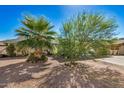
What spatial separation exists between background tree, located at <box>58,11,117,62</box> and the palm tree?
1.91 metres

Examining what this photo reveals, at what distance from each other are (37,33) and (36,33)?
0.07 metres

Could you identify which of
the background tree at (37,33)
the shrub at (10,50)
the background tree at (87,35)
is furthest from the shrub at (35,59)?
the shrub at (10,50)

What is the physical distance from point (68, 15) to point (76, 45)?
5.38 feet

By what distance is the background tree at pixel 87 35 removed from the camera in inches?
293

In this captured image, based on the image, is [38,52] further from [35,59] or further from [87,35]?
[87,35]

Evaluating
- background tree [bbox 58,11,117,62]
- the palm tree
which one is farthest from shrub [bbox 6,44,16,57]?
background tree [bbox 58,11,117,62]

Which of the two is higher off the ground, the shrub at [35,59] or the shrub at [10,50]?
the shrub at [10,50]

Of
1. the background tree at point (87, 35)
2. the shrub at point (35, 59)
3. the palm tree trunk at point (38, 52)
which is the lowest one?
the shrub at point (35, 59)

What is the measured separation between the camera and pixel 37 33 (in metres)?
9.88

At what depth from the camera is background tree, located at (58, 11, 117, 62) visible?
744 cm

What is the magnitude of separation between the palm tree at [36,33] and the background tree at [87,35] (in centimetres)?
191

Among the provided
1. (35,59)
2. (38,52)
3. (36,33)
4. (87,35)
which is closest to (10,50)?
(38,52)

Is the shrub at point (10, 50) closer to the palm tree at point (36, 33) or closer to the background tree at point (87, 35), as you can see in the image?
the palm tree at point (36, 33)
